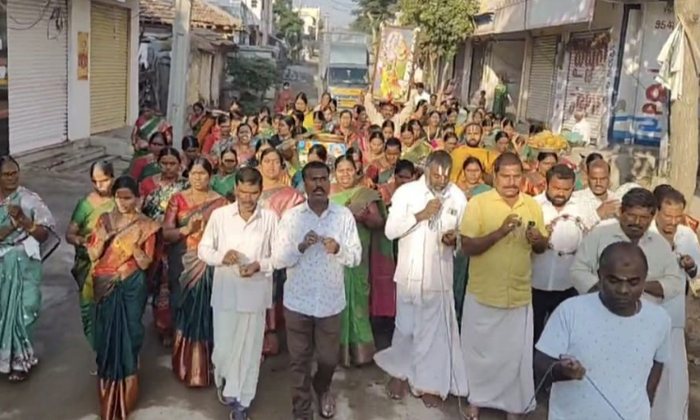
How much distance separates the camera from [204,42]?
23781 mm

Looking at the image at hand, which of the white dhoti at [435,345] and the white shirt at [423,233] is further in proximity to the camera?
the white dhoti at [435,345]

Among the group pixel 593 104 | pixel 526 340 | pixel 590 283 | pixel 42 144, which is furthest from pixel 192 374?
pixel 593 104

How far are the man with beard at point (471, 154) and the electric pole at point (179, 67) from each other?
4357 mm

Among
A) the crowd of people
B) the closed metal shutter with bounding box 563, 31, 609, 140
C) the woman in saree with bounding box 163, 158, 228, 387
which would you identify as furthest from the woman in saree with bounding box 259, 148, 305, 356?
the closed metal shutter with bounding box 563, 31, 609, 140

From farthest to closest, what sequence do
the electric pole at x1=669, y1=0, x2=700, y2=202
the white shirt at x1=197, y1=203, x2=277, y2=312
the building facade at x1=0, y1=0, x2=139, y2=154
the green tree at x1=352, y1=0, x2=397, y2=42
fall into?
the green tree at x1=352, y1=0, x2=397, y2=42
the building facade at x1=0, y1=0, x2=139, y2=154
the electric pole at x1=669, y1=0, x2=700, y2=202
the white shirt at x1=197, y1=203, x2=277, y2=312

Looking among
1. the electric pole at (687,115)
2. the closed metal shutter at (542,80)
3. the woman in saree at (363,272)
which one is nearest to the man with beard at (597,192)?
the woman in saree at (363,272)

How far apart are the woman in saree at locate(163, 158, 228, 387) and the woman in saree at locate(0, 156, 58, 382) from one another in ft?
2.67

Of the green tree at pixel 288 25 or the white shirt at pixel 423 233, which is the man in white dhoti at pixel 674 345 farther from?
the green tree at pixel 288 25

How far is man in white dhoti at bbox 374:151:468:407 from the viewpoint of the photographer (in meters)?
5.07

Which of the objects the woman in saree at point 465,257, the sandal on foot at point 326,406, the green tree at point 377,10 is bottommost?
the sandal on foot at point 326,406

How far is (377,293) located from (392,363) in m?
0.66

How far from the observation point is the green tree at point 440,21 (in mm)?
26547

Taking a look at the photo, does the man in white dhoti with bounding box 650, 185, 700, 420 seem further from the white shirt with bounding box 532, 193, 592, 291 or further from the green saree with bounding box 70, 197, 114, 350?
the green saree with bounding box 70, 197, 114, 350

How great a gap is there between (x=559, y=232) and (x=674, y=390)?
1.18m
